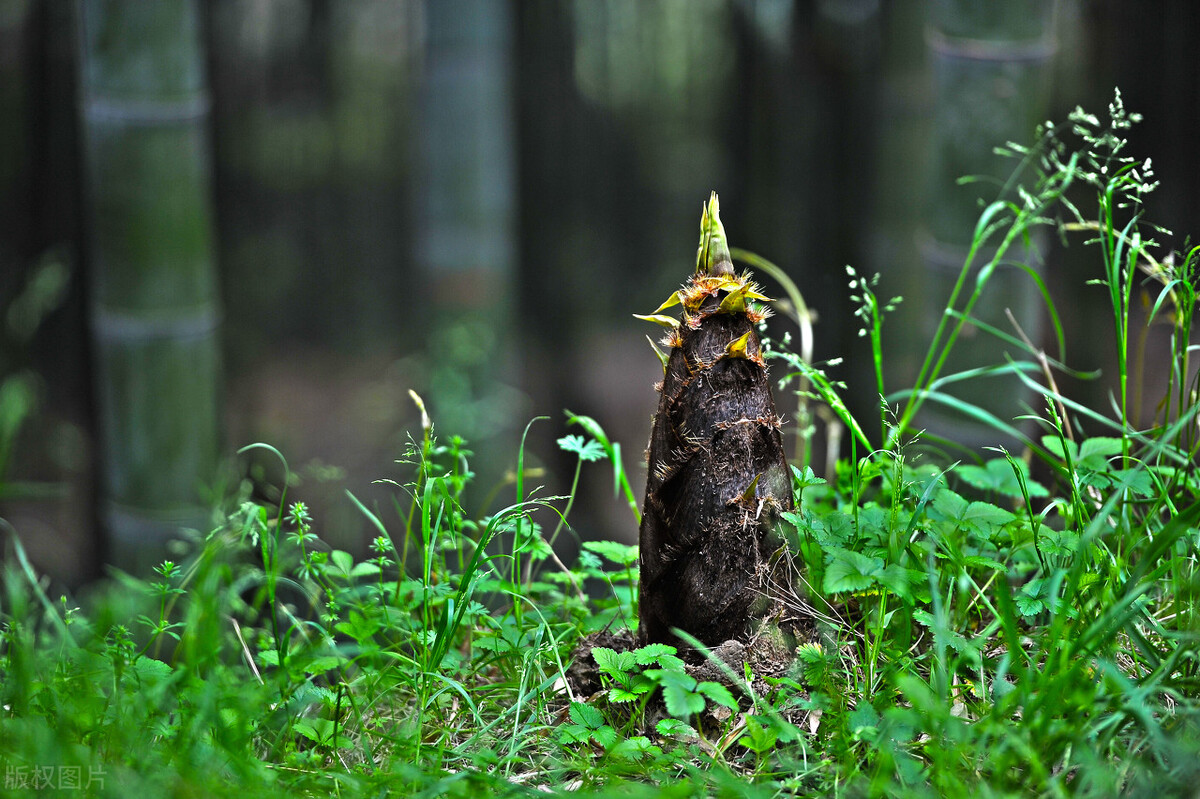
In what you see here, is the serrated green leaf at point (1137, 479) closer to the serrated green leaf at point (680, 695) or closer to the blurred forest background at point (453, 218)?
the serrated green leaf at point (680, 695)

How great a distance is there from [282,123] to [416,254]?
57 centimetres

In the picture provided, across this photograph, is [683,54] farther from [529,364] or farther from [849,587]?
[849,587]

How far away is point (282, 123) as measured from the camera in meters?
2.84

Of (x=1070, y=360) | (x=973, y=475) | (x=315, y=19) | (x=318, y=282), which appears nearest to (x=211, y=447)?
(x=318, y=282)

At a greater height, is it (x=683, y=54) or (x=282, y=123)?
(x=683, y=54)

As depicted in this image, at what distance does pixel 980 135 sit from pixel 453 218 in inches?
45.1

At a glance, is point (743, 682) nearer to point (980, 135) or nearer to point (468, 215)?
point (980, 135)

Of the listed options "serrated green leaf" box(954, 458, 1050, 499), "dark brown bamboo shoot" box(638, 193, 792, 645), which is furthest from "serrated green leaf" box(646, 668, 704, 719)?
"serrated green leaf" box(954, 458, 1050, 499)

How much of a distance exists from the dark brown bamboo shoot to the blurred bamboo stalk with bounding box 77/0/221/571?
4.28ft

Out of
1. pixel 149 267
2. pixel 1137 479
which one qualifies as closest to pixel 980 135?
pixel 1137 479

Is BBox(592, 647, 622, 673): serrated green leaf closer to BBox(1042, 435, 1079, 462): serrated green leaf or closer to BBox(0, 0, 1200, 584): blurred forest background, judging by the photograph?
BBox(1042, 435, 1079, 462): serrated green leaf

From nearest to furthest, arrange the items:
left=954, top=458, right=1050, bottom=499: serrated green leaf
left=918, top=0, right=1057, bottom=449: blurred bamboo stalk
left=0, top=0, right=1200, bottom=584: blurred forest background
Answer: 1. left=954, top=458, right=1050, bottom=499: serrated green leaf
2. left=918, top=0, right=1057, bottom=449: blurred bamboo stalk
3. left=0, top=0, right=1200, bottom=584: blurred forest background

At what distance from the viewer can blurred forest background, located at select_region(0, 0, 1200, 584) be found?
2078 millimetres

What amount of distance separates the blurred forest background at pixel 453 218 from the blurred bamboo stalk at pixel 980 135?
0.54 m
